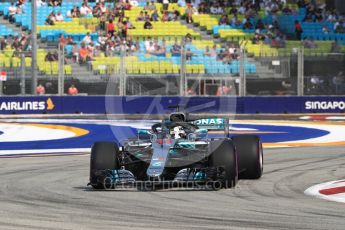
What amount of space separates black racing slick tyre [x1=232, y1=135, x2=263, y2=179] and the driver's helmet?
0.82m

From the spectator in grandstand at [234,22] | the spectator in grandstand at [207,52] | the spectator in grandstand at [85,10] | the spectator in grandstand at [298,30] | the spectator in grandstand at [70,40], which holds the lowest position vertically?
the spectator in grandstand at [207,52]

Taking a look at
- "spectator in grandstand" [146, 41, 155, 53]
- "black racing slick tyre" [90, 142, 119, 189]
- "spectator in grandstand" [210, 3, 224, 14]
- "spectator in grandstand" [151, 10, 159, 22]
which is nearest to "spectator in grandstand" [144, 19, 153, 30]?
"spectator in grandstand" [151, 10, 159, 22]

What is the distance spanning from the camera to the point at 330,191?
11.6 meters

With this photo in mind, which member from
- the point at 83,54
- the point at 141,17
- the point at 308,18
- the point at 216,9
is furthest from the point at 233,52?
the point at 308,18

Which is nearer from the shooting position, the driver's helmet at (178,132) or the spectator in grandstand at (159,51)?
the driver's helmet at (178,132)

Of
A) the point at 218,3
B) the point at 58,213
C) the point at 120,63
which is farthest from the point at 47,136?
the point at 218,3

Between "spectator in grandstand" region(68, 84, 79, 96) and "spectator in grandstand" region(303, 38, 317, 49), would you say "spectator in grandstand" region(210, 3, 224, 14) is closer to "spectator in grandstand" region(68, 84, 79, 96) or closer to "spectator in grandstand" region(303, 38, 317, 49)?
"spectator in grandstand" region(303, 38, 317, 49)

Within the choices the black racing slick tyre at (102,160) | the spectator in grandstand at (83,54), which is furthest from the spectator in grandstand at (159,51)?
the black racing slick tyre at (102,160)

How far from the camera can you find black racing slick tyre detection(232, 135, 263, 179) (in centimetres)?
1307

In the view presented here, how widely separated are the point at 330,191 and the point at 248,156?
70.9 inches

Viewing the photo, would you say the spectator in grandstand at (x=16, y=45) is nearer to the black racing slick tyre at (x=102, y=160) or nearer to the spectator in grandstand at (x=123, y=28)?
the spectator in grandstand at (x=123, y=28)

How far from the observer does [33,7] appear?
1350 inches

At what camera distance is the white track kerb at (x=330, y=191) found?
11.0m

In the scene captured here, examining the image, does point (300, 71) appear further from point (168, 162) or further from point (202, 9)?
point (168, 162)
